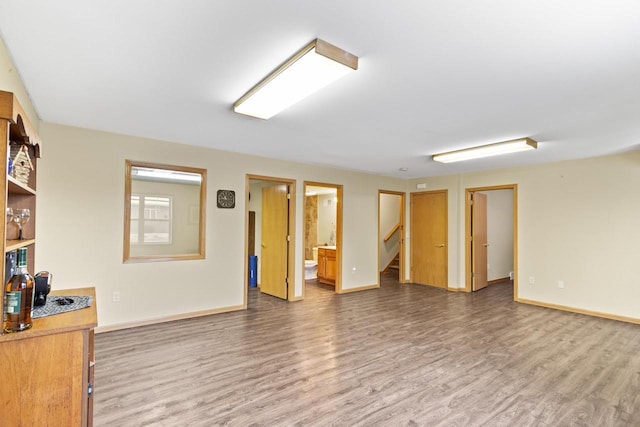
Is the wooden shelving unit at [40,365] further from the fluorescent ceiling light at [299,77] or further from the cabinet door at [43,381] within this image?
the fluorescent ceiling light at [299,77]

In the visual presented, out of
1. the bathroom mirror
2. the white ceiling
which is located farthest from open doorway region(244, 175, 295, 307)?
the white ceiling

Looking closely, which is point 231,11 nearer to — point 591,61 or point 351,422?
point 591,61

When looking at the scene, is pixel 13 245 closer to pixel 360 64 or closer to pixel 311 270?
pixel 360 64

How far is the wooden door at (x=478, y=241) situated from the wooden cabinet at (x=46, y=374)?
629cm

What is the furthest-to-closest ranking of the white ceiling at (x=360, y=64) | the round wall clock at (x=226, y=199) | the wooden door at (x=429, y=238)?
the wooden door at (x=429, y=238)
the round wall clock at (x=226, y=199)
the white ceiling at (x=360, y=64)

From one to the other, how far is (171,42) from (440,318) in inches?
171

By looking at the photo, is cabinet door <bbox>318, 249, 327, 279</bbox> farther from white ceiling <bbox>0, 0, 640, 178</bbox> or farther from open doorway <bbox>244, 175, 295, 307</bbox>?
white ceiling <bbox>0, 0, 640, 178</bbox>

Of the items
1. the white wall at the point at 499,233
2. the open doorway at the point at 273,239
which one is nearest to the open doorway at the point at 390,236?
the white wall at the point at 499,233

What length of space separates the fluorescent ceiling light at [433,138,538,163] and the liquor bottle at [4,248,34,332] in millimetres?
4525

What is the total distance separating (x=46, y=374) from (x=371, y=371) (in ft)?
7.43

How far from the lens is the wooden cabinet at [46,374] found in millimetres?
1342

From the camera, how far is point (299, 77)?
2.14m

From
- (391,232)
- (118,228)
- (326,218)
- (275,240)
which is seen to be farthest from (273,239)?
(391,232)

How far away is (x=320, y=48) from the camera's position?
181 centimetres
